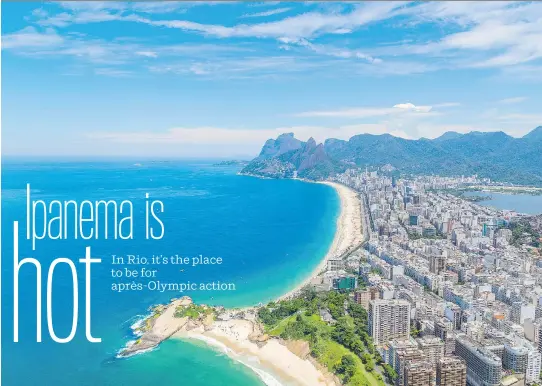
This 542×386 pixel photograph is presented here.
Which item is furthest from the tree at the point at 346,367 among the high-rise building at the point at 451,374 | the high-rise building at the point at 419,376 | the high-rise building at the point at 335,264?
the high-rise building at the point at 335,264

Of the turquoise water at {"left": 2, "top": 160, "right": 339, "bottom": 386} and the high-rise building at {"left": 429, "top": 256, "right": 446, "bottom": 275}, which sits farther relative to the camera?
the high-rise building at {"left": 429, "top": 256, "right": 446, "bottom": 275}

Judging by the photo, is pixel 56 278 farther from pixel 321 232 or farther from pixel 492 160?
pixel 492 160

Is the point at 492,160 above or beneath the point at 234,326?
above

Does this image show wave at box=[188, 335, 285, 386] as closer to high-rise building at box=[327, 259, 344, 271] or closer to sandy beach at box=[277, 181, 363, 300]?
sandy beach at box=[277, 181, 363, 300]

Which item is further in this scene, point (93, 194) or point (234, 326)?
point (93, 194)

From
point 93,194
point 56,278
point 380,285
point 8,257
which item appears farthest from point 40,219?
point 380,285

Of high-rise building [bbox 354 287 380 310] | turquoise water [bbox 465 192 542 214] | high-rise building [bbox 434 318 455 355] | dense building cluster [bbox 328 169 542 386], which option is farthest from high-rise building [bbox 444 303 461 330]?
turquoise water [bbox 465 192 542 214]

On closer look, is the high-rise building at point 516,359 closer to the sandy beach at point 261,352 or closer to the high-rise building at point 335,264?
the sandy beach at point 261,352

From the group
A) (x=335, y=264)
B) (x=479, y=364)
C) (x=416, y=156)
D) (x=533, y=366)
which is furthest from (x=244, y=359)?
(x=416, y=156)

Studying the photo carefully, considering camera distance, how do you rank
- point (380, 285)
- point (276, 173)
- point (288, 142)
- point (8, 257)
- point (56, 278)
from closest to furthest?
point (380, 285) < point (56, 278) < point (8, 257) < point (276, 173) < point (288, 142)
